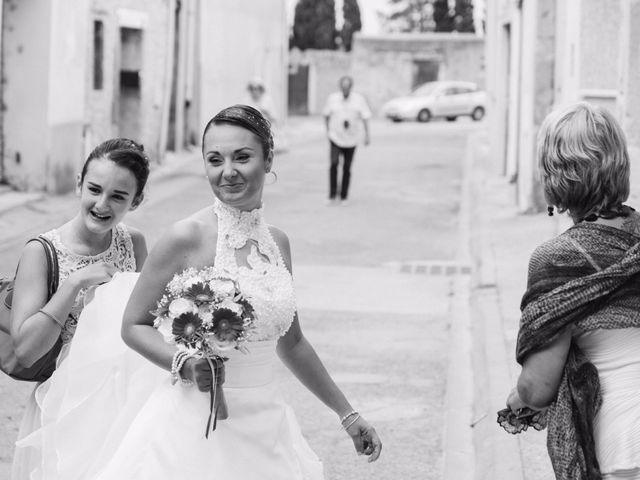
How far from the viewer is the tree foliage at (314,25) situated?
6657cm

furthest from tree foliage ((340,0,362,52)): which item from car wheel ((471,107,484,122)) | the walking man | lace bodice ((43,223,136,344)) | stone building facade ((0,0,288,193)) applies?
lace bodice ((43,223,136,344))

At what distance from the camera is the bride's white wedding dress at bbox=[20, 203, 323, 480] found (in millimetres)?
3271

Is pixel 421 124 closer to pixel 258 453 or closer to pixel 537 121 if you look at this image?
pixel 537 121

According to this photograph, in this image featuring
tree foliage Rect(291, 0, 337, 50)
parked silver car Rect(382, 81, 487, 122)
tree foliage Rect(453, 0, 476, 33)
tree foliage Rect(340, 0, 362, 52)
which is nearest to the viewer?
parked silver car Rect(382, 81, 487, 122)

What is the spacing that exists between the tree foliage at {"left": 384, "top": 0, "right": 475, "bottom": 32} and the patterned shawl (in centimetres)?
7018

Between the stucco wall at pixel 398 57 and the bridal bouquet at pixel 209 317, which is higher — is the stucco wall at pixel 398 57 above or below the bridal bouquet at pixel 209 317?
above

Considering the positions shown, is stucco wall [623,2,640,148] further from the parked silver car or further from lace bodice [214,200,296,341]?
the parked silver car

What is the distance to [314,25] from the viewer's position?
66.7 m

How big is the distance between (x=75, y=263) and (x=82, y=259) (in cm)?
4

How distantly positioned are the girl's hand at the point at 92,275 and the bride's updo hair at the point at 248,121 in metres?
0.70

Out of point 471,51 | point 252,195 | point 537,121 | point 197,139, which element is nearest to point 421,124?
point 471,51

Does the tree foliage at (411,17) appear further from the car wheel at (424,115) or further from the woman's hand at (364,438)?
the woman's hand at (364,438)

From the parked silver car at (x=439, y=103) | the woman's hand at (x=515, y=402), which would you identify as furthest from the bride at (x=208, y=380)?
the parked silver car at (x=439, y=103)

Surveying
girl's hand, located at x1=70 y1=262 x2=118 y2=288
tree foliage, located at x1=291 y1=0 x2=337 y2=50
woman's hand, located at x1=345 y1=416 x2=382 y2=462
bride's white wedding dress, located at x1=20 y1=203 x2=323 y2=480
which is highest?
tree foliage, located at x1=291 y1=0 x2=337 y2=50
